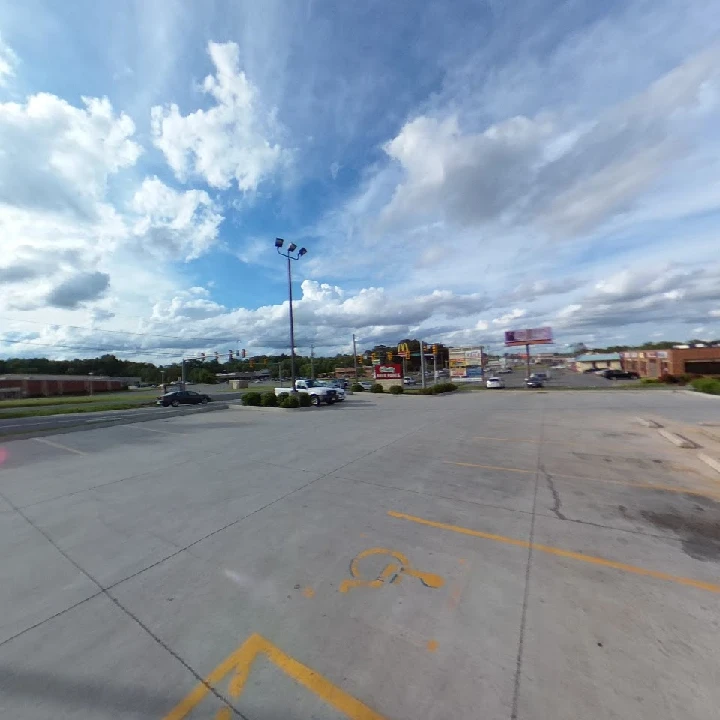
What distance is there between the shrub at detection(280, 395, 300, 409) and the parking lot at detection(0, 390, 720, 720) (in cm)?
1461

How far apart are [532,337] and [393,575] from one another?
54.7 metres

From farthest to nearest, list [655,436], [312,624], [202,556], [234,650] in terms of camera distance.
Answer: [655,436], [202,556], [312,624], [234,650]

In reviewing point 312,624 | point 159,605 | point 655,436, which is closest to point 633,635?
point 312,624

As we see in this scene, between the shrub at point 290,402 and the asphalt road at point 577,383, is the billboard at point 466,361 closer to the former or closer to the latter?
the asphalt road at point 577,383

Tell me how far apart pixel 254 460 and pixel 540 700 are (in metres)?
7.64

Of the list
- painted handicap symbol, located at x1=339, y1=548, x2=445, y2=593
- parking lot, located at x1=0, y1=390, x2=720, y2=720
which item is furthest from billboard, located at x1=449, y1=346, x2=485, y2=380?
painted handicap symbol, located at x1=339, y1=548, x2=445, y2=593

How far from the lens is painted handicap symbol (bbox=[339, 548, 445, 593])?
138 inches

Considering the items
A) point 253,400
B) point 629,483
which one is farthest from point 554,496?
point 253,400

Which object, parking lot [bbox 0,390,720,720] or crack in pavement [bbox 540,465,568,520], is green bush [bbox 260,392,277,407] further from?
crack in pavement [bbox 540,465,568,520]

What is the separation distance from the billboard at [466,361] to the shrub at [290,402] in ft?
203

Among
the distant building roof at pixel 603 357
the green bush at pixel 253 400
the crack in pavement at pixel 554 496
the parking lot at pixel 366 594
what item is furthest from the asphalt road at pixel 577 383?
the parking lot at pixel 366 594

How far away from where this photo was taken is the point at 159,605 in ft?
10.7

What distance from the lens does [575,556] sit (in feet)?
12.9

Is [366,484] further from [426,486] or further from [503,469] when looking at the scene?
[503,469]
